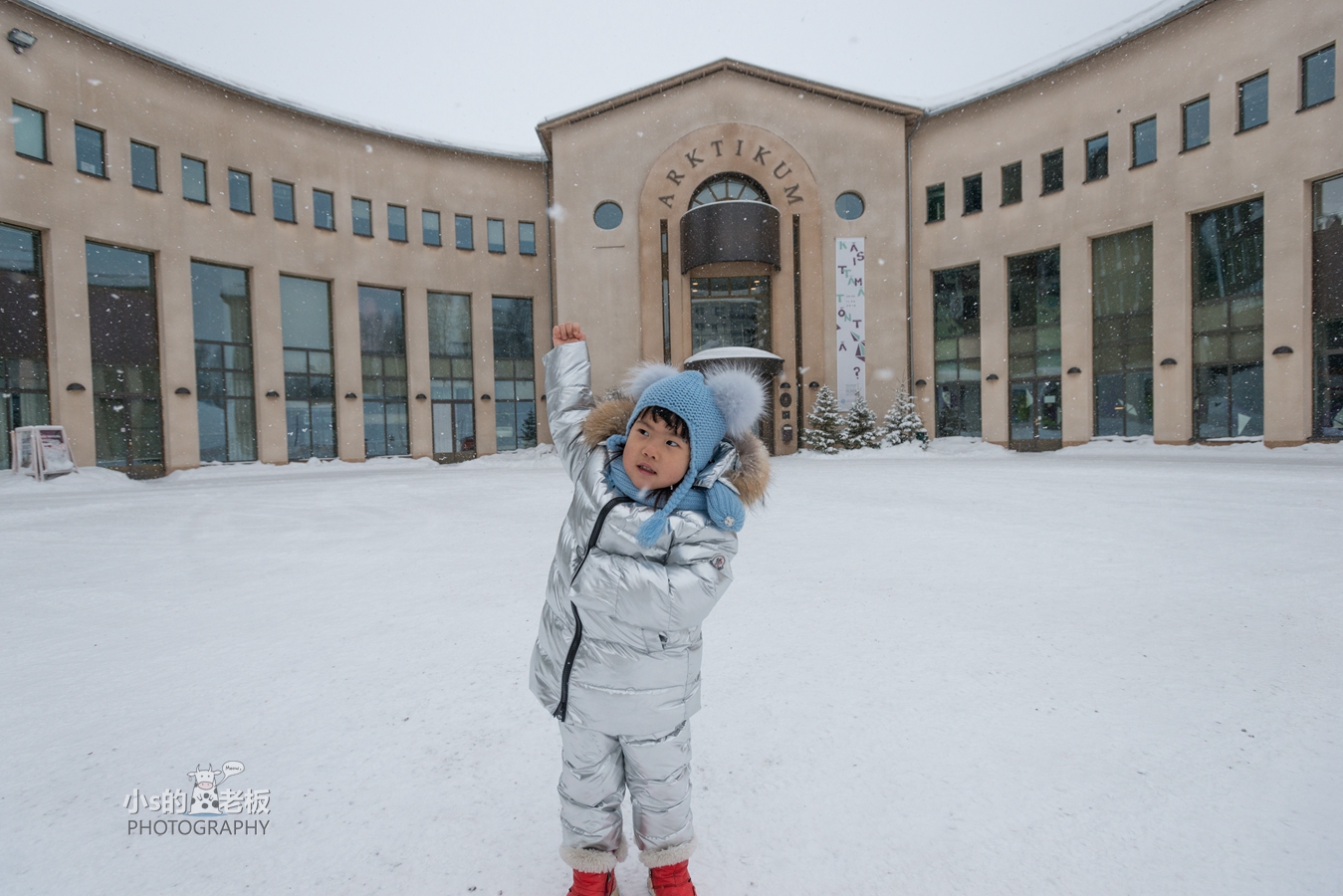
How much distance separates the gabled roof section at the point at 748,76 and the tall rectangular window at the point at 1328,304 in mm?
11073

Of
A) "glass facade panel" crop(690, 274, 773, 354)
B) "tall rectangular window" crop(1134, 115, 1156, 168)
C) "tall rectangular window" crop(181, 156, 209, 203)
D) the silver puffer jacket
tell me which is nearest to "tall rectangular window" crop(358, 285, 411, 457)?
"tall rectangular window" crop(181, 156, 209, 203)

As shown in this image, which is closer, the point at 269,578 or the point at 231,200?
the point at 269,578

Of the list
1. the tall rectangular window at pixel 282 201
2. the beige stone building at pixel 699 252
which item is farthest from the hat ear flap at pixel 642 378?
the tall rectangular window at pixel 282 201

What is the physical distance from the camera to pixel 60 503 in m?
9.95

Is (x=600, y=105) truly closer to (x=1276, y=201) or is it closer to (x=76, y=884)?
(x=1276, y=201)

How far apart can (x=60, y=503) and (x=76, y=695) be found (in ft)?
33.0

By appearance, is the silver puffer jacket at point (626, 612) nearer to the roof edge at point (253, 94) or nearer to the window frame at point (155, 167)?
the window frame at point (155, 167)

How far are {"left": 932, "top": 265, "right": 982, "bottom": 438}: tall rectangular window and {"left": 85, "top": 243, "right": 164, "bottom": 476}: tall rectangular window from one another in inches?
962

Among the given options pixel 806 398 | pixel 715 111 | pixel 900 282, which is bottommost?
pixel 806 398

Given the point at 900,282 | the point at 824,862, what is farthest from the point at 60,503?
the point at 900,282

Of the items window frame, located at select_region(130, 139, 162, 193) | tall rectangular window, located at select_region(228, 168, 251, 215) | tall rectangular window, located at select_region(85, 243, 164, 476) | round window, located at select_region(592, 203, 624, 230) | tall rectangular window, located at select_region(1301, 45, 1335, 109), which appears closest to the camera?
Result: tall rectangular window, located at select_region(1301, 45, 1335, 109)

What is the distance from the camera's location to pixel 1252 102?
52.1ft

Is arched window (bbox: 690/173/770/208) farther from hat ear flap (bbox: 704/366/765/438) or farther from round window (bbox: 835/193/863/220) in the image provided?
hat ear flap (bbox: 704/366/765/438)

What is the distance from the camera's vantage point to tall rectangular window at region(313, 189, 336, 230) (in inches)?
811
